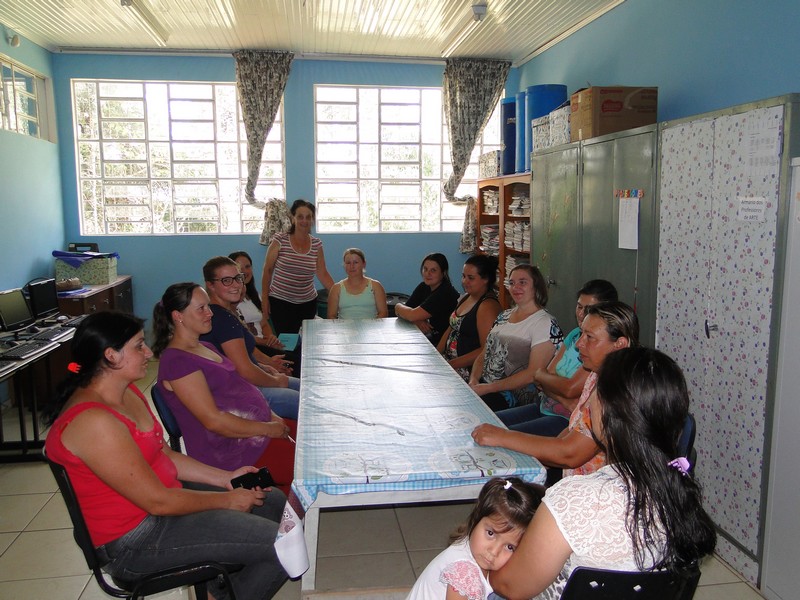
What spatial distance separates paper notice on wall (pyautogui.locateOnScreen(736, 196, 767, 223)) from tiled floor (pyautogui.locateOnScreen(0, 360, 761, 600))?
4.60 ft

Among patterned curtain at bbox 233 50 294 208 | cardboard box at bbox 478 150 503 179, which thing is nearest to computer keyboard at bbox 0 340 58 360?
patterned curtain at bbox 233 50 294 208

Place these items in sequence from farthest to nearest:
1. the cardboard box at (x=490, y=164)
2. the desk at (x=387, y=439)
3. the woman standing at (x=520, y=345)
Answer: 1. the cardboard box at (x=490, y=164)
2. the woman standing at (x=520, y=345)
3. the desk at (x=387, y=439)

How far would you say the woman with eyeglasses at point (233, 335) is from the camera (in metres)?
3.08

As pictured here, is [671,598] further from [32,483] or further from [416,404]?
[32,483]

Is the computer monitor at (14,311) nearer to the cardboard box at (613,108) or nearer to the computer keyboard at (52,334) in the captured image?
the computer keyboard at (52,334)

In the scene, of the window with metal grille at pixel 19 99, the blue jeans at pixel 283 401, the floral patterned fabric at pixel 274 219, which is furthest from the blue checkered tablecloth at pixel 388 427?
the window with metal grille at pixel 19 99

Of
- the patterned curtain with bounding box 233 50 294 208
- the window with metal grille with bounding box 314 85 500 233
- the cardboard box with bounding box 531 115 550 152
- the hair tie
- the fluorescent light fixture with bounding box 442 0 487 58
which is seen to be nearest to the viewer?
the hair tie

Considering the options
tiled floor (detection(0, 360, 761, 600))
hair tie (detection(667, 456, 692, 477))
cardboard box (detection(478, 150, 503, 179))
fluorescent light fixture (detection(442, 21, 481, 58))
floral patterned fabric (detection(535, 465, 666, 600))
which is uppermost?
fluorescent light fixture (detection(442, 21, 481, 58))

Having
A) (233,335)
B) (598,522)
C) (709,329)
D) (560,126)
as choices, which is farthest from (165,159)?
(598,522)

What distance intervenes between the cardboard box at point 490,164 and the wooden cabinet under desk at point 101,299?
4055mm

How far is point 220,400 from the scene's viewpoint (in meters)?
2.64

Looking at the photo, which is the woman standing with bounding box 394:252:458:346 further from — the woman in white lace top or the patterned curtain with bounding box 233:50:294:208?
the patterned curtain with bounding box 233:50:294:208

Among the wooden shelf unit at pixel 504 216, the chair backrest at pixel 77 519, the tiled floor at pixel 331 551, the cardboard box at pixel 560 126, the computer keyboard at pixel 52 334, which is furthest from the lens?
the wooden shelf unit at pixel 504 216

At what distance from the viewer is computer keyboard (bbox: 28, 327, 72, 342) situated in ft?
14.1
